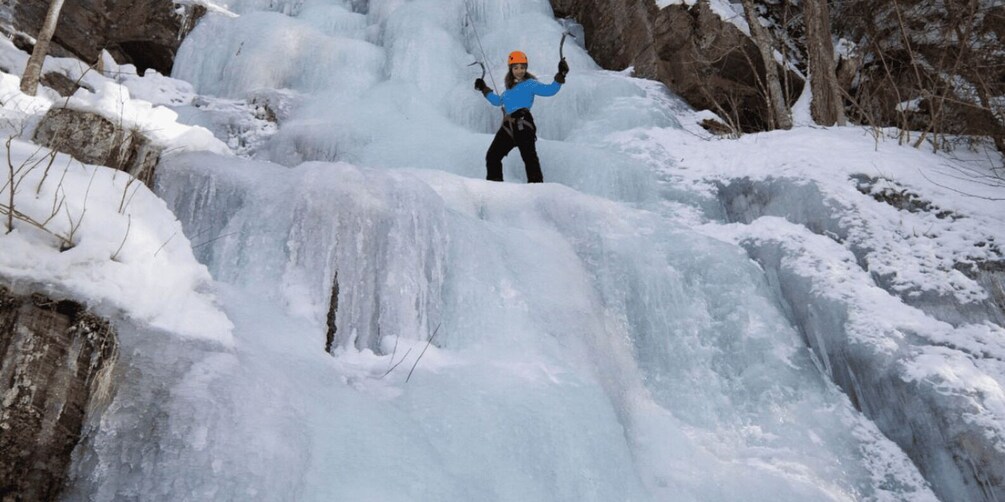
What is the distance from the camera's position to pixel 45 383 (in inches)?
65.4

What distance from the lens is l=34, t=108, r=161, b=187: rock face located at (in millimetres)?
3775

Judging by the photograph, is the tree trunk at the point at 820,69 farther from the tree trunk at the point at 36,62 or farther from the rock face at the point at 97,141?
the tree trunk at the point at 36,62

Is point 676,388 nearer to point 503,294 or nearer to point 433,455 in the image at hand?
point 503,294

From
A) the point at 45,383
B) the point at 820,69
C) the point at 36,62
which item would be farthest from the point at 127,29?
the point at 820,69

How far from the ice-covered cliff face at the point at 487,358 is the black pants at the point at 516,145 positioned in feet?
1.13

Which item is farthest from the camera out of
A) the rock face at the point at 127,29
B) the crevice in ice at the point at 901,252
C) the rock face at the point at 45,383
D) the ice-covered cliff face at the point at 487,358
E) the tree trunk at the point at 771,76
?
the rock face at the point at 127,29

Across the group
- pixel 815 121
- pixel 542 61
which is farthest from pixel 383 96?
pixel 815 121

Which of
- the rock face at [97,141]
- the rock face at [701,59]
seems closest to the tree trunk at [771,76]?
the rock face at [701,59]

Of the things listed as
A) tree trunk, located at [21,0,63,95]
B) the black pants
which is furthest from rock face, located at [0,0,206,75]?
the black pants

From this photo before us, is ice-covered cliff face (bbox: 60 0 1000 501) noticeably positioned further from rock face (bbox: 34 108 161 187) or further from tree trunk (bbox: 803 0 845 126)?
tree trunk (bbox: 803 0 845 126)

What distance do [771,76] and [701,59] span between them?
0.99 meters

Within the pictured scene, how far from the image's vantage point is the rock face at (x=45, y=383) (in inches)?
62.5

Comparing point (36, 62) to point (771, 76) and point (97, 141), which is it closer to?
point (97, 141)

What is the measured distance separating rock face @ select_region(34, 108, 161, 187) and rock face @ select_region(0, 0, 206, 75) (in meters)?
4.31
